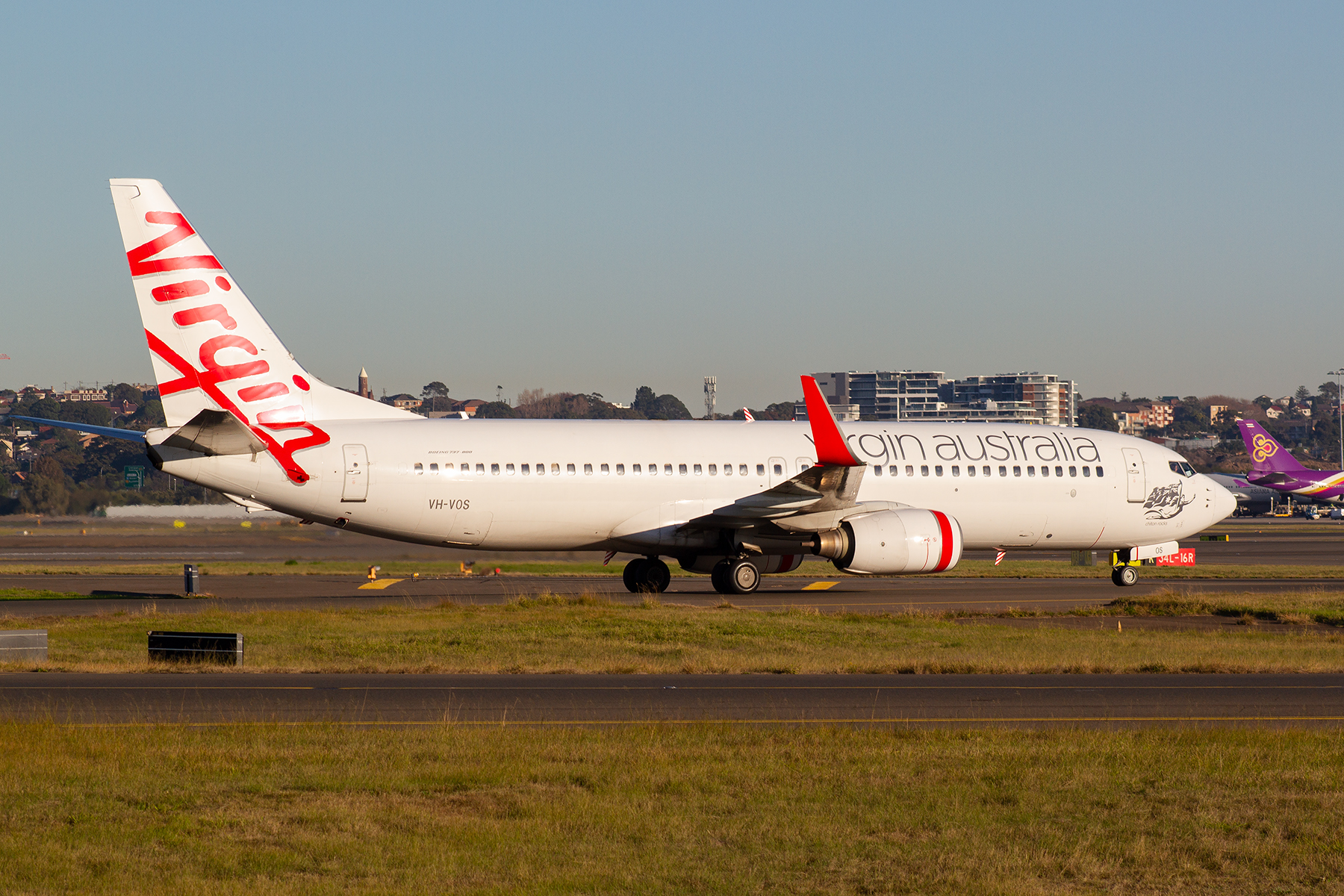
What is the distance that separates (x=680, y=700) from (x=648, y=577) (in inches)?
667

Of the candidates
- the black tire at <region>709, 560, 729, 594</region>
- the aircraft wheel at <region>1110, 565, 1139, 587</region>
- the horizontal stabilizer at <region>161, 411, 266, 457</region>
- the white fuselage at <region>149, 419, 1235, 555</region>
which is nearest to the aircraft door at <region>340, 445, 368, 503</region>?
the white fuselage at <region>149, 419, 1235, 555</region>

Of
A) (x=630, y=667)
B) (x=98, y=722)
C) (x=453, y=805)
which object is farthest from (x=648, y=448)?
(x=453, y=805)

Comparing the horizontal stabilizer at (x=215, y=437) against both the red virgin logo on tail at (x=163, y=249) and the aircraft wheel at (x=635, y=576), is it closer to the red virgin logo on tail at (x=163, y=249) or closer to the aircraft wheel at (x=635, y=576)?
the red virgin logo on tail at (x=163, y=249)

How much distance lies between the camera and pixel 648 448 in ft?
106

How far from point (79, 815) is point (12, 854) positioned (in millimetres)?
1112

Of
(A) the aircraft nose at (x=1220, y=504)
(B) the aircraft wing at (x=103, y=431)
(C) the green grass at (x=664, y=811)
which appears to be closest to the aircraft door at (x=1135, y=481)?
(A) the aircraft nose at (x=1220, y=504)

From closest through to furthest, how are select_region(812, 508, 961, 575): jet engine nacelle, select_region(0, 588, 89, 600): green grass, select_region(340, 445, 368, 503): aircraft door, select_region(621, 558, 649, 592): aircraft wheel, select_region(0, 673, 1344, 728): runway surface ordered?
select_region(0, 673, 1344, 728): runway surface
select_region(340, 445, 368, 503): aircraft door
select_region(812, 508, 961, 575): jet engine nacelle
select_region(0, 588, 89, 600): green grass
select_region(621, 558, 649, 592): aircraft wheel

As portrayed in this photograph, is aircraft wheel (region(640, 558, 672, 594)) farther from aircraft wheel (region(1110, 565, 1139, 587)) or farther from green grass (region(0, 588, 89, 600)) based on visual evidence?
green grass (region(0, 588, 89, 600))

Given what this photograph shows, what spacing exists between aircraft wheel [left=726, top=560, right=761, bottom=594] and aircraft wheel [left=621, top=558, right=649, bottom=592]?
7.61 ft

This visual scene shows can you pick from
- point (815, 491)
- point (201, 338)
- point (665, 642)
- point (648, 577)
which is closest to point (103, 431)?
point (201, 338)

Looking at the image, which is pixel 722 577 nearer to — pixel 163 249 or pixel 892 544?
pixel 892 544

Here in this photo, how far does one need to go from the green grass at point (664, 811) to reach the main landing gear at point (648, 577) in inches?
775

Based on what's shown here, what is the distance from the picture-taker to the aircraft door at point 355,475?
2956cm

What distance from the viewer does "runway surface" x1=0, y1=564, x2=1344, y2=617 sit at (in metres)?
29.9
